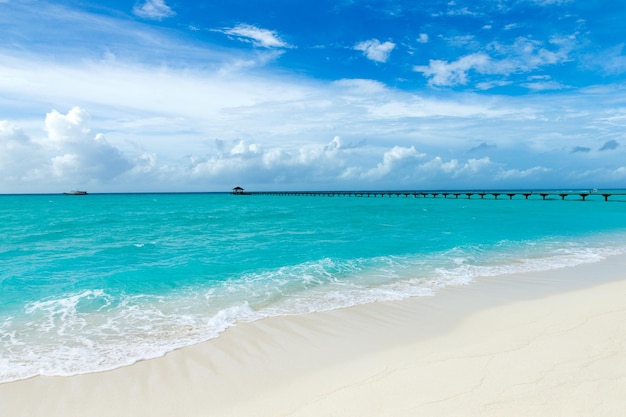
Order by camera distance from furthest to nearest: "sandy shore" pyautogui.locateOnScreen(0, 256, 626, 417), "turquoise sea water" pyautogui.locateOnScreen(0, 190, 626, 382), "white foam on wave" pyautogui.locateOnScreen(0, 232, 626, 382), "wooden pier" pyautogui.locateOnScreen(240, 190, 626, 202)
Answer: "wooden pier" pyautogui.locateOnScreen(240, 190, 626, 202), "turquoise sea water" pyautogui.locateOnScreen(0, 190, 626, 382), "white foam on wave" pyautogui.locateOnScreen(0, 232, 626, 382), "sandy shore" pyautogui.locateOnScreen(0, 256, 626, 417)

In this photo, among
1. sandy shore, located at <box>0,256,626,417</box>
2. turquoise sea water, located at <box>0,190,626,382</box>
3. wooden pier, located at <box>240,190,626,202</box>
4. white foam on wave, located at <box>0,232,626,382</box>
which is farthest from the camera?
wooden pier, located at <box>240,190,626,202</box>

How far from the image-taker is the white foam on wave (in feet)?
20.2

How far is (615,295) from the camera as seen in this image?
339 inches

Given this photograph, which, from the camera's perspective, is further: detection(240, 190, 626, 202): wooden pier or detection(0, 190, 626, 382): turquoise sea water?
detection(240, 190, 626, 202): wooden pier

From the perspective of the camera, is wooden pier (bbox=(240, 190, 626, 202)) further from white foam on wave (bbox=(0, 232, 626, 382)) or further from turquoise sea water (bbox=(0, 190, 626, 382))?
white foam on wave (bbox=(0, 232, 626, 382))

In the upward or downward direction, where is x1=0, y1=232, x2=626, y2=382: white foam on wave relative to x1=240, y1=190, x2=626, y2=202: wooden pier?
downward

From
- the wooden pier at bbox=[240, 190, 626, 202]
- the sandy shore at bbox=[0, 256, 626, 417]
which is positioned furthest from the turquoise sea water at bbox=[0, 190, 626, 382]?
the wooden pier at bbox=[240, 190, 626, 202]

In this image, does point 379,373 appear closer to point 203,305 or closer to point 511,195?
point 203,305

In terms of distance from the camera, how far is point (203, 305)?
914 cm

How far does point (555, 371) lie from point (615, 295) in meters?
5.64

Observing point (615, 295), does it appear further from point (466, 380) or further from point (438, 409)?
point (438, 409)

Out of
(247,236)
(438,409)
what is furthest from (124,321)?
(247,236)

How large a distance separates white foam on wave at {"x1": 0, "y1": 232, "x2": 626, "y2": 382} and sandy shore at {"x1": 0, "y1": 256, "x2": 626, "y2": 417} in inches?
24.9

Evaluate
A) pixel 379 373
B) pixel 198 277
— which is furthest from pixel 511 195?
pixel 379 373
